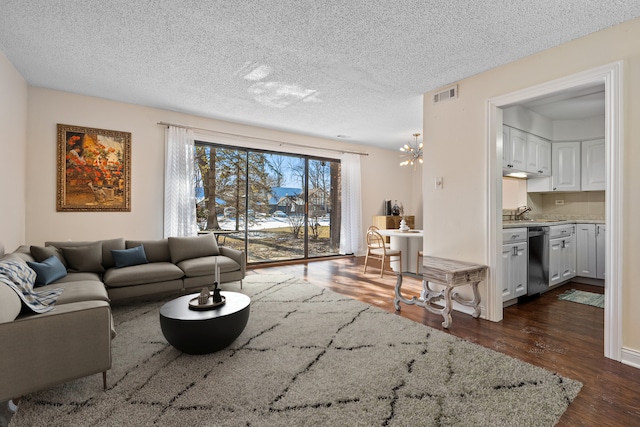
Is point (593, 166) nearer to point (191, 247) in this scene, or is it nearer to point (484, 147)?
point (484, 147)

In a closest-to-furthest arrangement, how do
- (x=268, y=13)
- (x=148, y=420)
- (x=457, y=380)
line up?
(x=148, y=420), (x=457, y=380), (x=268, y=13)

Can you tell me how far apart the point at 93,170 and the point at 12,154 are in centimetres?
95

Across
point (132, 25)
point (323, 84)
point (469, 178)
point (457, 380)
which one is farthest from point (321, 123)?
point (457, 380)

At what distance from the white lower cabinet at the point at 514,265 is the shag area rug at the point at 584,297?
30.0 inches

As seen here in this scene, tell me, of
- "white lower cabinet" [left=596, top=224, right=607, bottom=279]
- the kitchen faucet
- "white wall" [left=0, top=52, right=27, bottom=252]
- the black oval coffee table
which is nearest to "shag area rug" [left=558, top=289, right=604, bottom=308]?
"white lower cabinet" [left=596, top=224, right=607, bottom=279]

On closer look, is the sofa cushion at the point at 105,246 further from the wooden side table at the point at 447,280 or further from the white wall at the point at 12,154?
the wooden side table at the point at 447,280

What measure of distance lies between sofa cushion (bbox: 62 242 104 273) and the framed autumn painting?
0.98 m

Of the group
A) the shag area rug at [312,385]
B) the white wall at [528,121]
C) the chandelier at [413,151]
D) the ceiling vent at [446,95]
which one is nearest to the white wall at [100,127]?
the shag area rug at [312,385]

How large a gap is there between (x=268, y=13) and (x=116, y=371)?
114 inches

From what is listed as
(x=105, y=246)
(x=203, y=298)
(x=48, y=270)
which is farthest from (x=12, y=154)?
(x=203, y=298)

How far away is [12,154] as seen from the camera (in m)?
3.47

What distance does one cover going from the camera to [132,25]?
262 cm

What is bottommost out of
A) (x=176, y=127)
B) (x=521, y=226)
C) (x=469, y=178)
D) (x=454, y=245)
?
(x=454, y=245)

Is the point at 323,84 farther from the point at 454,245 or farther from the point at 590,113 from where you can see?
the point at 590,113
